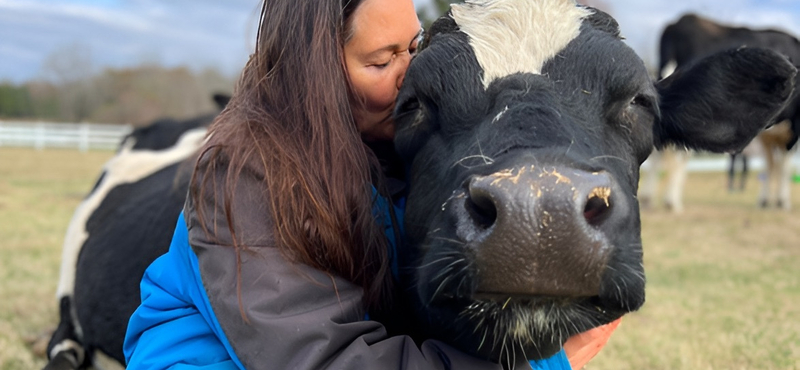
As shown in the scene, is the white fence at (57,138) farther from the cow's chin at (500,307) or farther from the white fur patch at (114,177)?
the cow's chin at (500,307)

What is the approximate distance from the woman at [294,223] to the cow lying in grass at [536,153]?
16 cm

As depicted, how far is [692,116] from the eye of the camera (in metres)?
3.13

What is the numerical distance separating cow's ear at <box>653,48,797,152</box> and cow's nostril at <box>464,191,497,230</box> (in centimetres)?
141

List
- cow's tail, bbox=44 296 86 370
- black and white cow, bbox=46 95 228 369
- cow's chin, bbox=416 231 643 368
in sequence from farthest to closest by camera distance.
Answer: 1. cow's tail, bbox=44 296 86 370
2. black and white cow, bbox=46 95 228 369
3. cow's chin, bbox=416 231 643 368

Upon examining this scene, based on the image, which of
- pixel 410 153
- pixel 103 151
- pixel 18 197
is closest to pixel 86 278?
pixel 410 153

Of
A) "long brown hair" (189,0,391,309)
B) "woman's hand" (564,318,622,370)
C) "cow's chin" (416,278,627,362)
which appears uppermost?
"long brown hair" (189,0,391,309)

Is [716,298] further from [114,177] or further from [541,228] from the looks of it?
[541,228]

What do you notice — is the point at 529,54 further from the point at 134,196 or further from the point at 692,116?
the point at 134,196

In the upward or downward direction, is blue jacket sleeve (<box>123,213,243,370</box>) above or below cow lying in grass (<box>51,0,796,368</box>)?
below

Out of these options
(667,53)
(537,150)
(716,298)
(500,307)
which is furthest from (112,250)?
(667,53)

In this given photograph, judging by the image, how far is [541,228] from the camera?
177 centimetres

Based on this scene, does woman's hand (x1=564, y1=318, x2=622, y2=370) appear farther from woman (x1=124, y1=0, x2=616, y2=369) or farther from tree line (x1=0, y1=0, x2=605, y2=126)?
tree line (x1=0, y1=0, x2=605, y2=126)

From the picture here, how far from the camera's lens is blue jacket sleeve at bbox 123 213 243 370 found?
2389mm

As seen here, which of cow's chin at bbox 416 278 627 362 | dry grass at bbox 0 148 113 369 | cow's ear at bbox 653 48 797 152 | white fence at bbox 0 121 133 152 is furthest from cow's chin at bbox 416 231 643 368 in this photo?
white fence at bbox 0 121 133 152
